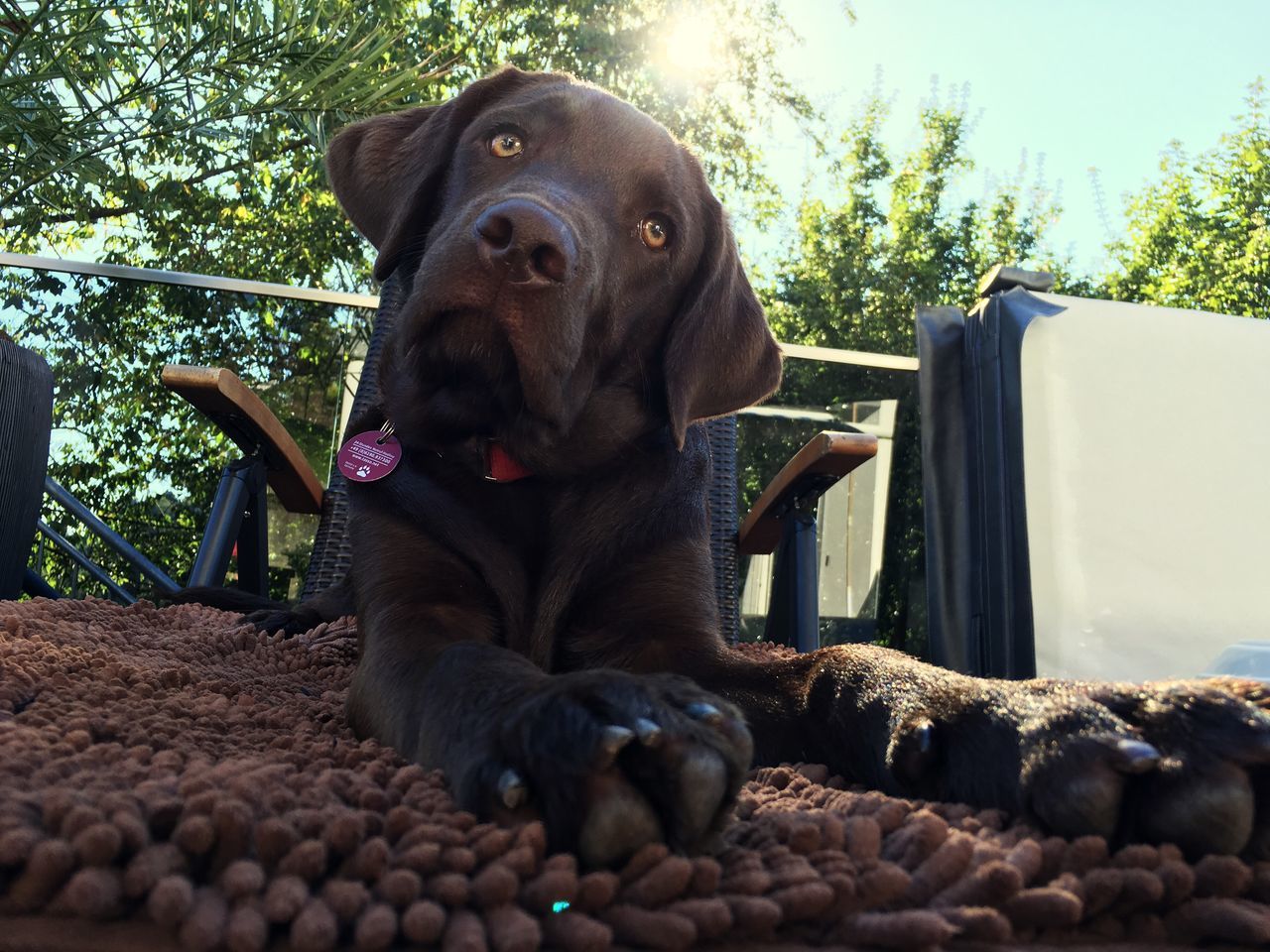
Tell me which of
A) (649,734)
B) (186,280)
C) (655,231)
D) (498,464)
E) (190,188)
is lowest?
(649,734)

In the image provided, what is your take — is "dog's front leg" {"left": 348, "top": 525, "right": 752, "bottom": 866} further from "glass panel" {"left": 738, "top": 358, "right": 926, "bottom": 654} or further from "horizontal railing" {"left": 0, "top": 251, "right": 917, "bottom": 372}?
"glass panel" {"left": 738, "top": 358, "right": 926, "bottom": 654}

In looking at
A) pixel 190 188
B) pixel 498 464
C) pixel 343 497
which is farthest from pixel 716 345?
pixel 190 188

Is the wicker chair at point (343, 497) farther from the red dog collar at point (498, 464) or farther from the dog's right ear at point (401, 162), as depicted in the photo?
the red dog collar at point (498, 464)

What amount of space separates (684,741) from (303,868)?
1.05 ft

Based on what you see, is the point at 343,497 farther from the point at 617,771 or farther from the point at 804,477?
the point at 617,771

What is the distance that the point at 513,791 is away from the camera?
88cm

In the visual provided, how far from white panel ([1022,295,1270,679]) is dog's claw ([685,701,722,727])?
3305 millimetres

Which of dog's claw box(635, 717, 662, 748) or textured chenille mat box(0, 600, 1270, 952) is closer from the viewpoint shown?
textured chenille mat box(0, 600, 1270, 952)

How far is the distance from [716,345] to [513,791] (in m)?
1.48

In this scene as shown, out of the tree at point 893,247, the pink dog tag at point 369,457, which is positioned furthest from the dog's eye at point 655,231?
the tree at point 893,247

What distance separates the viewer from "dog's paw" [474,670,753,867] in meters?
0.82

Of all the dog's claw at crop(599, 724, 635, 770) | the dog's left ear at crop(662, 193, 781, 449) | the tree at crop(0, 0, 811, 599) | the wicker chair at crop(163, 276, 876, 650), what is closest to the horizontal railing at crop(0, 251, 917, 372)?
the tree at crop(0, 0, 811, 599)

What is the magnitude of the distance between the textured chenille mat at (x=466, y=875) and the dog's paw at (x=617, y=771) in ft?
0.09

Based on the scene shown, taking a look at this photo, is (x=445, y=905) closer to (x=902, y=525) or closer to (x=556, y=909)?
(x=556, y=909)
